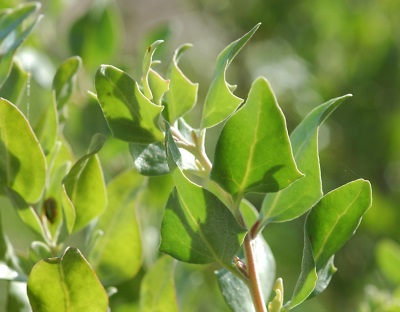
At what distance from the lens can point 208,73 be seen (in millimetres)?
2369

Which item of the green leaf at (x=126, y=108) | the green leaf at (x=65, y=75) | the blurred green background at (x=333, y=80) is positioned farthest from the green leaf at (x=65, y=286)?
the blurred green background at (x=333, y=80)

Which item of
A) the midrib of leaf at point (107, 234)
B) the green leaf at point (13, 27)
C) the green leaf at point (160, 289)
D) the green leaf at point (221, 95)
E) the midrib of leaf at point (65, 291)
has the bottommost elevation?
the green leaf at point (160, 289)

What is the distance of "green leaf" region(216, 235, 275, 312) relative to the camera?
2.41ft

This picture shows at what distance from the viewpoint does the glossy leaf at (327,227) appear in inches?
26.4

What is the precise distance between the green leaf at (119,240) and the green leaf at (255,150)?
0.25 metres

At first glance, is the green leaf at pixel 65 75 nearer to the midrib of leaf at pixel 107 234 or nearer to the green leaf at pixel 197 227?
the midrib of leaf at pixel 107 234

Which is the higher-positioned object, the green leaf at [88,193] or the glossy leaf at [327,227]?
the green leaf at [88,193]

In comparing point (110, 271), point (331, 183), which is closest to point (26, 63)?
point (110, 271)

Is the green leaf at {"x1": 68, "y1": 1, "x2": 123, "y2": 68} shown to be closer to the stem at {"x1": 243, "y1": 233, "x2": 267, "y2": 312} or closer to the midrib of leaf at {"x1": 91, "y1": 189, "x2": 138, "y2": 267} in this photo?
the midrib of leaf at {"x1": 91, "y1": 189, "x2": 138, "y2": 267}

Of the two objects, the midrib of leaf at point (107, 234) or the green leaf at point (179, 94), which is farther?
the midrib of leaf at point (107, 234)

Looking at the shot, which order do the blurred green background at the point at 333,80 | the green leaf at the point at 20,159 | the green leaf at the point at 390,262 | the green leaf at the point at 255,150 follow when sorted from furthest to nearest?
the blurred green background at the point at 333,80 → the green leaf at the point at 390,262 → the green leaf at the point at 20,159 → the green leaf at the point at 255,150

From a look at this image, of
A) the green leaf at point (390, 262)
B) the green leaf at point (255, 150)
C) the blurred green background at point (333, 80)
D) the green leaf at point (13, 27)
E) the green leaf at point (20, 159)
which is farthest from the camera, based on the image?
the blurred green background at point (333, 80)

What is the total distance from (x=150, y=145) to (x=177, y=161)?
7 centimetres

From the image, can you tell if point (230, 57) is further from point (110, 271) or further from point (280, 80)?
point (280, 80)
